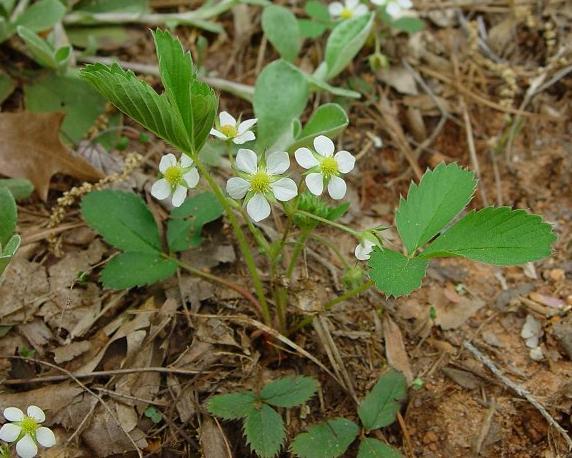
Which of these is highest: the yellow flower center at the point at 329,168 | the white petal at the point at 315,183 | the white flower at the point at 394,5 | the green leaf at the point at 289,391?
the yellow flower center at the point at 329,168

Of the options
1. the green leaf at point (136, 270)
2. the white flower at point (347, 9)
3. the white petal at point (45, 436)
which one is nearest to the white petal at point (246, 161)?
the green leaf at point (136, 270)

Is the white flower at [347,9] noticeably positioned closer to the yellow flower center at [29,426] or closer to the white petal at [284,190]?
the white petal at [284,190]

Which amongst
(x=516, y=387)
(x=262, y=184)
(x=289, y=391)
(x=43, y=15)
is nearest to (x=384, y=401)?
(x=289, y=391)

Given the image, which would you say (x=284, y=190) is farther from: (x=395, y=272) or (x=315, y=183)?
(x=395, y=272)

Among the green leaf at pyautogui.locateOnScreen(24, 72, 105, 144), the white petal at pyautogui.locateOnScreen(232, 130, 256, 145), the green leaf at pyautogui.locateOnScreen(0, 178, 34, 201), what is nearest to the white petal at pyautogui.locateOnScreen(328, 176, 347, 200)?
the white petal at pyautogui.locateOnScreen(232, 130, 256, 145)

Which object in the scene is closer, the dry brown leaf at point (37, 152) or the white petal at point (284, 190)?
the white petal at point (284, 190)

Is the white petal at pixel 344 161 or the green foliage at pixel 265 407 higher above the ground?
the white petal at pixel 344 161

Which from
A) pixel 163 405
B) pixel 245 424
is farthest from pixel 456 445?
pixel 163 405
